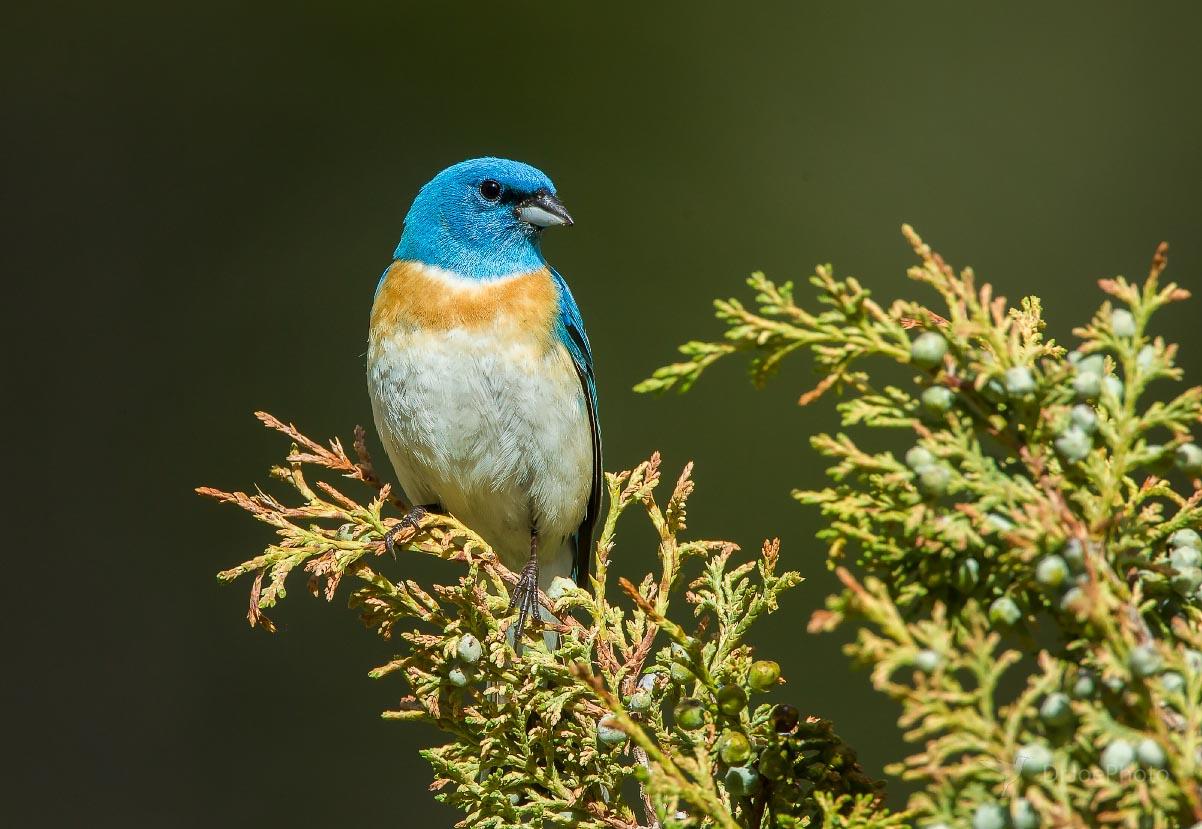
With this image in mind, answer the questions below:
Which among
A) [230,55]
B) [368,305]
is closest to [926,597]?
[368,305]

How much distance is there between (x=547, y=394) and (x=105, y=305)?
3.00 m

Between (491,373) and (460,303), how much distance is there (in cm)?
16

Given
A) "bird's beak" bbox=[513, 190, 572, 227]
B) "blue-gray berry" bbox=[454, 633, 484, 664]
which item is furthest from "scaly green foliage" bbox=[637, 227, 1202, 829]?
"bird's beak" bbox=[513, 190, 572, 227]

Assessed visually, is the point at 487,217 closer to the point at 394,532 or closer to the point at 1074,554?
the point at 394,532

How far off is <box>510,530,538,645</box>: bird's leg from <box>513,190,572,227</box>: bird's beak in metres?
0.67

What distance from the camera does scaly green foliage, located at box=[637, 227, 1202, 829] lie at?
0.99m

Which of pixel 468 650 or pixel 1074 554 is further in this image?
pixel 468 650

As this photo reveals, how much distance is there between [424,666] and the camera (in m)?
1.71

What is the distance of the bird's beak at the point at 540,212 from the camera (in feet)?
8.98

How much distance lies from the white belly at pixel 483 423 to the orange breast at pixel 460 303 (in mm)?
25

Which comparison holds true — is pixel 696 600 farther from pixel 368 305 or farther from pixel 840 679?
pixel 368 305

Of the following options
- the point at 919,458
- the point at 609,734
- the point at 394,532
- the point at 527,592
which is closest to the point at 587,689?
the point at 609,734

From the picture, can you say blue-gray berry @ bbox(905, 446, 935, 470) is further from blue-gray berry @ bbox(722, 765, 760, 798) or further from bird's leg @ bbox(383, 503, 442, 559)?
bird's leg @ bbox(383, 503, 442, 559)

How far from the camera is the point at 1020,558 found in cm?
108
